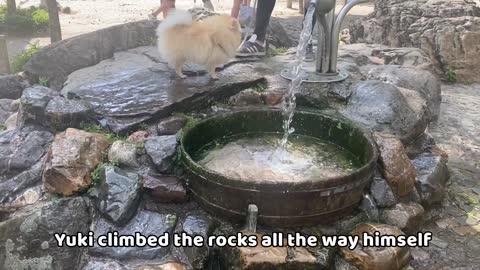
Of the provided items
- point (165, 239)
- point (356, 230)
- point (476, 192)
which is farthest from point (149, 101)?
point (476, 192)

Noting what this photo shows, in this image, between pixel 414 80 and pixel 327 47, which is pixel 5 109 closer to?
pixel 327 47

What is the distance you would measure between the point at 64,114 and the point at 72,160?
564 millimetres

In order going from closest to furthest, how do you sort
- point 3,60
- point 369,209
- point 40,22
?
point 369,209 < point 3,60 < point 40,22

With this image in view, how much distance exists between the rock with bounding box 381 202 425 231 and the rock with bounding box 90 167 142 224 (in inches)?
63.8

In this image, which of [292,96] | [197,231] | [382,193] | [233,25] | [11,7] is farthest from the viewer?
[11,7]

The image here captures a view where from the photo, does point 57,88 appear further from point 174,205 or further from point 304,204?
point 304,204

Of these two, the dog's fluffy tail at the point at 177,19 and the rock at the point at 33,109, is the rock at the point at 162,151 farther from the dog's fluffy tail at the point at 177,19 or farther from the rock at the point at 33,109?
the dog's fluffy tail at the point at 177,19

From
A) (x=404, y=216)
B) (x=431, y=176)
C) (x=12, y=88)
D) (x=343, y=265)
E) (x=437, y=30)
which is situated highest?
(x=437, y=30)

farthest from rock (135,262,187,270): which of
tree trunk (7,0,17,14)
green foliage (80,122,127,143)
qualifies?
tree trunk (7,0,17,14)

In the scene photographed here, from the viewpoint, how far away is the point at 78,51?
4684 millimetres

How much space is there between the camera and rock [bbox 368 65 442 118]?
438 centimetres

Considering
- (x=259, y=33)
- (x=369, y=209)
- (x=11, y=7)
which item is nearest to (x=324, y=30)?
(x=259, y=33)

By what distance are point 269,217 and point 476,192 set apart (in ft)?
6.17

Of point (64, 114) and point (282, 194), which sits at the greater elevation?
point (64, 114)
